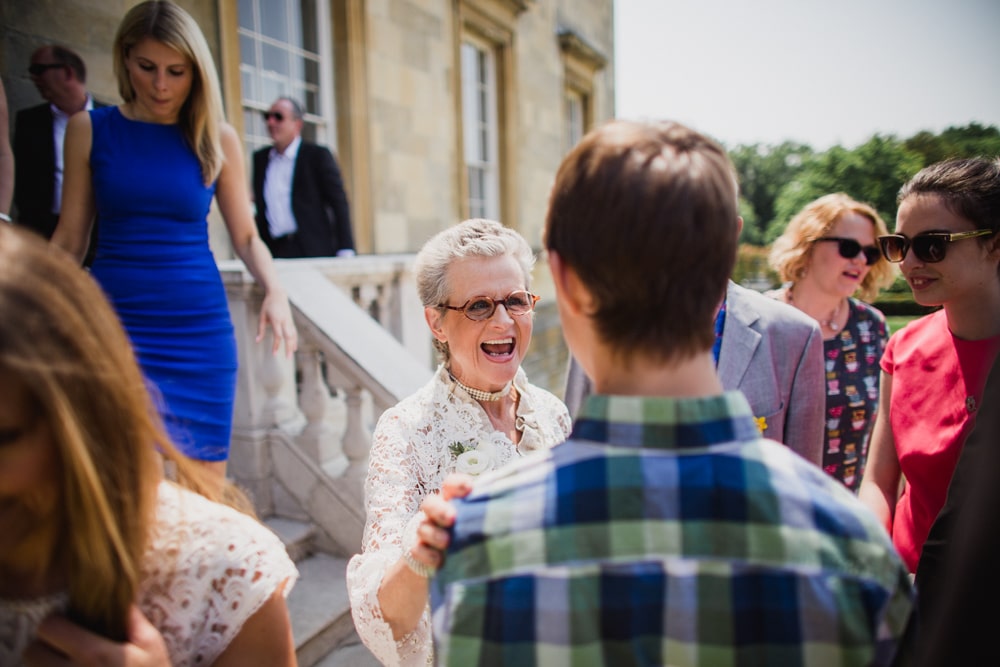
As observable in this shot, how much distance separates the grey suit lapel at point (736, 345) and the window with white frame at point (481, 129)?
7792mm

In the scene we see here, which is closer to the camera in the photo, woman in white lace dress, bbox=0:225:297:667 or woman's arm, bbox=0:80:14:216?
woman in white lace dress, bbox=0:225:297:667

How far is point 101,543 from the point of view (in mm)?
957

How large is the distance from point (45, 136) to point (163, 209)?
1.43 metres

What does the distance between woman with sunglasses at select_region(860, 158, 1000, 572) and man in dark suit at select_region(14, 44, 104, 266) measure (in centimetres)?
351

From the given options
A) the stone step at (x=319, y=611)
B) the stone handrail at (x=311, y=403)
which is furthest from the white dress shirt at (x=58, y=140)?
the stone step at (x=319, y=611)

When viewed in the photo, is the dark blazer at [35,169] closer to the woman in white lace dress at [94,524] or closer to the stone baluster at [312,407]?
the stone baluster at [312,407]

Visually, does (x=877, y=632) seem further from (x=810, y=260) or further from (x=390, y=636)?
(x=810, y=260)

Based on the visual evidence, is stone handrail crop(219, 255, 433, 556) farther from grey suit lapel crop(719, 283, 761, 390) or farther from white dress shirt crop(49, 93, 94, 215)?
grey suit lapel crop(719, 283, 761, 390)

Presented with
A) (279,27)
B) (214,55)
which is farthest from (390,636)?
(279,27)

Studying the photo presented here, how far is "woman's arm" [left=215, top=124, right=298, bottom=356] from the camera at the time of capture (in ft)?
8.41

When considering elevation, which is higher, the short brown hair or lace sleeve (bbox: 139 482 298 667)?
the short brown hair

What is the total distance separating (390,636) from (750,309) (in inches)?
55.2

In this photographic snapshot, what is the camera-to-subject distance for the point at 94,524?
3.12 ft

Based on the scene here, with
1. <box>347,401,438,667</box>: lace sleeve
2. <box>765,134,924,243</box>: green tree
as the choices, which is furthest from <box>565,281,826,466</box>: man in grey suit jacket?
<box>765,134,924,243</box>: green tree
